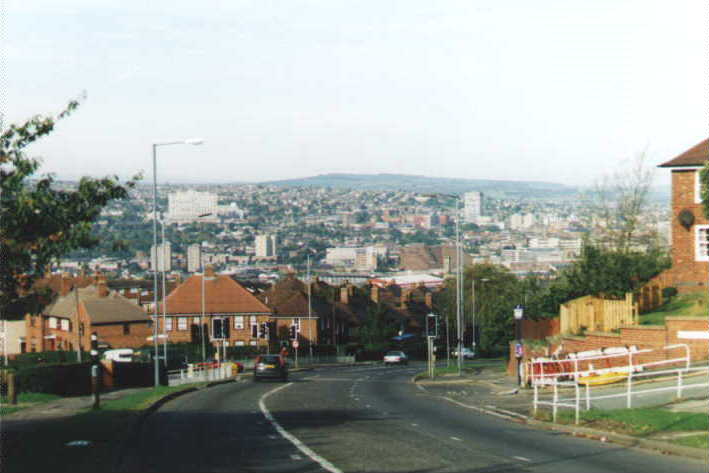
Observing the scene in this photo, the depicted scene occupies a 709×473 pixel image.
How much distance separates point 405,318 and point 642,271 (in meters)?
84.8

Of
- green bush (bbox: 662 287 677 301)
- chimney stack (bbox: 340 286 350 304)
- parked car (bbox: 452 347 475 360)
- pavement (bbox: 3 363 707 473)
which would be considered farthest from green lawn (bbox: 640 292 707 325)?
chimney stack (bbox: 340 286 350 304)

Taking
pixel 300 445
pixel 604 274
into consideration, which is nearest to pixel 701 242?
pixel 604 274

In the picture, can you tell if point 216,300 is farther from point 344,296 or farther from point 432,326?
point 432,326

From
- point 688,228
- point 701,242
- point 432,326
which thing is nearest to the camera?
point 701,242

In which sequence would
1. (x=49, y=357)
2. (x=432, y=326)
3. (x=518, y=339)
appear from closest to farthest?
1. (x=518, y=339)
2. (x=432, y=326)
3. (x=49, y=357)

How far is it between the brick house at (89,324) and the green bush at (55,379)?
2311 inches

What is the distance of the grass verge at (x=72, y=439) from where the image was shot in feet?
58.9

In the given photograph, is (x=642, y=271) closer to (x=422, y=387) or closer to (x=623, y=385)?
(x=422, y=387)

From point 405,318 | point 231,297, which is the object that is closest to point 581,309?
point 231,297

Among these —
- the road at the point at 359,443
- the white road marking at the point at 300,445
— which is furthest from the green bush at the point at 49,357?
the white road marking at the point at 300,445

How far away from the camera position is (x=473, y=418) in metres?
29.7

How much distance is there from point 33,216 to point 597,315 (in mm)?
29399

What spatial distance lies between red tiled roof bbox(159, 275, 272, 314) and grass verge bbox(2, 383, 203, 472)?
80749mm

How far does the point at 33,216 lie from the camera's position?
21.4 metres
